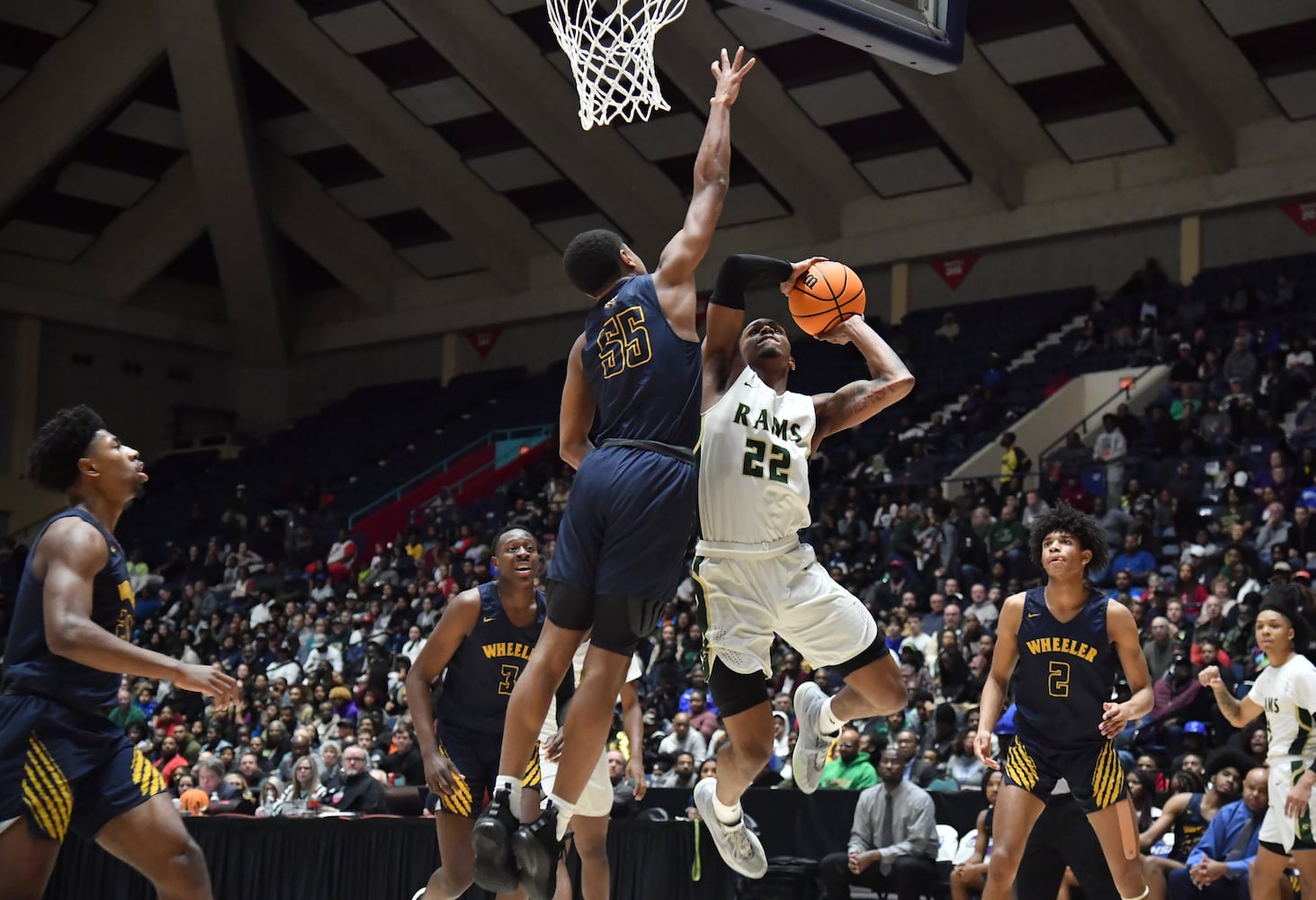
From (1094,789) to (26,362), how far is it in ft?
89.7

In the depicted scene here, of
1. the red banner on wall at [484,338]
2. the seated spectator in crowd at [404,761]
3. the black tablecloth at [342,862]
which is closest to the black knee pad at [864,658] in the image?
A: the black tablecloth at [342,862]

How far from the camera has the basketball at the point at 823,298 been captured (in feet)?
21.2

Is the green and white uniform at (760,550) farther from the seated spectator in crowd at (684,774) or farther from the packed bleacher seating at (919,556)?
the seated spectator in crowd at (684,774)

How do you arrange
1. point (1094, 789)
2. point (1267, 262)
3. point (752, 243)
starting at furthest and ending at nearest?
point (752, 243) < point (1267, 262) < point (1094, 789)

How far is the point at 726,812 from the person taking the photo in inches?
272

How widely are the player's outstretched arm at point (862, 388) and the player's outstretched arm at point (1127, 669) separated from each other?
1.50 m

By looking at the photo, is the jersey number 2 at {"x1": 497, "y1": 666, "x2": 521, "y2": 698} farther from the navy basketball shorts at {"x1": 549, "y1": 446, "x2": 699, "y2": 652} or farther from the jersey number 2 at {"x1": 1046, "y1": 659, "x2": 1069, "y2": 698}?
the jersey number 2 at {"x1": 1046, "y1": 659, "x2": 1069, "y2": 698}

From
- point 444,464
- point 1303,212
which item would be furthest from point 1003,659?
point 444,464

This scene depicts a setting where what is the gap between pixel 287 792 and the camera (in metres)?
14.1

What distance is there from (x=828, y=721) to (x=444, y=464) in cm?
2211

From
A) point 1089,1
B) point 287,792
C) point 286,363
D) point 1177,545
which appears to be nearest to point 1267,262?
point 1089,1

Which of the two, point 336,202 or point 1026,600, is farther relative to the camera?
point 336,202

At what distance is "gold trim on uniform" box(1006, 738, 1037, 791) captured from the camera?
710 cm

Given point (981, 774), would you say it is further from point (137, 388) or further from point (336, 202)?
point (137, 388)
